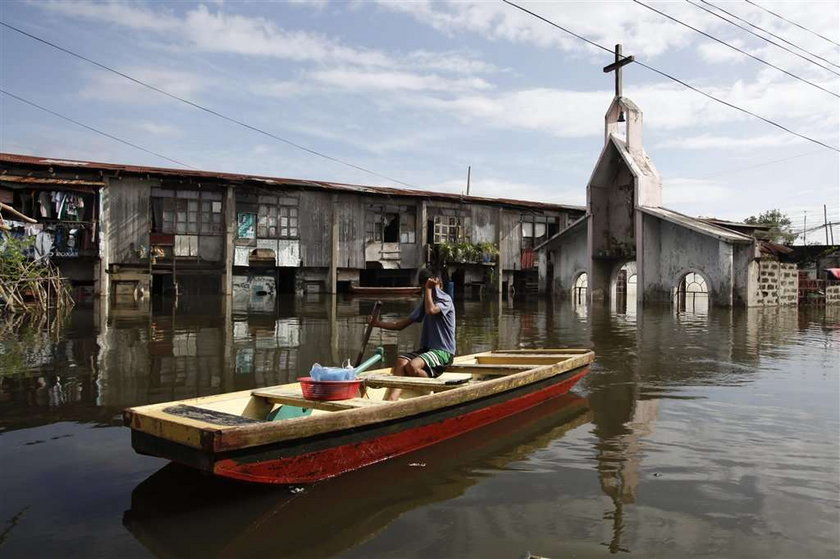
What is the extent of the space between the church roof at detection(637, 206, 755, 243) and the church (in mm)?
35

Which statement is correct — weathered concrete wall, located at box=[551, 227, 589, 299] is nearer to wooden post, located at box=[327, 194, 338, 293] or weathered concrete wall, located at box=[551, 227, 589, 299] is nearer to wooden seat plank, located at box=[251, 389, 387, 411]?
wooden post, located at box=[327, 194, 338, 293]

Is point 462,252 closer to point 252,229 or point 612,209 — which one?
point 612,209

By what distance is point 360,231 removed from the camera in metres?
29.1

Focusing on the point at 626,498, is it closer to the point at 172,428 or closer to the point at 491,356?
the point at 172,428

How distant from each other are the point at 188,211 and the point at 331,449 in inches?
925

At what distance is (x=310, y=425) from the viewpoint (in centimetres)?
405

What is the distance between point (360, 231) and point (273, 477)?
25.4m

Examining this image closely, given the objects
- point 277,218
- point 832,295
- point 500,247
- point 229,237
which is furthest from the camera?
point 500,247

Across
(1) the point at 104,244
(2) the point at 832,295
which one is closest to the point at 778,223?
(2) the point at 832,295

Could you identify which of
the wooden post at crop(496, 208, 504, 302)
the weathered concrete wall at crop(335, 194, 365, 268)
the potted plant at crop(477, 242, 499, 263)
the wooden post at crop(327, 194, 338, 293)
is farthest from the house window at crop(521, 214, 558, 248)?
the wooden post at crop(327, 194, 338, 293)

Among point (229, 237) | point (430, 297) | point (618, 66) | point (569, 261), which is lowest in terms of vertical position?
point (430, 297)

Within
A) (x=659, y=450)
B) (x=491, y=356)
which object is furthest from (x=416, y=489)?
(x=491, y=356)

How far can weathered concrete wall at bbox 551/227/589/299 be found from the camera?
89.7 ft

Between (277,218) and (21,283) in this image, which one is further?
(277,218)
